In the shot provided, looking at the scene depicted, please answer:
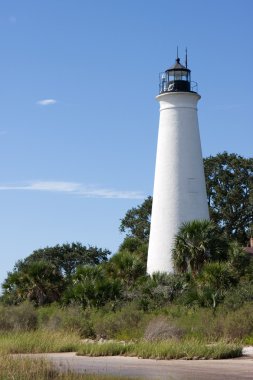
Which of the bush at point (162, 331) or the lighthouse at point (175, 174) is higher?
the lighthouse at point (175, 174)

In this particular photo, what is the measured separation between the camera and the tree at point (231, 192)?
53.6 m

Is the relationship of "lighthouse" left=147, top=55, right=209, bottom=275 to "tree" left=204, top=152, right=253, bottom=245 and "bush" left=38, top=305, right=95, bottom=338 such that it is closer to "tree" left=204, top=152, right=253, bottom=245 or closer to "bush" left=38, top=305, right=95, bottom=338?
"bush" left=38, top=305, right=95, bottom=338

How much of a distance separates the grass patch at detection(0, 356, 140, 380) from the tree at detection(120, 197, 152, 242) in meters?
39.1

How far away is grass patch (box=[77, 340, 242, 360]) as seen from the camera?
19109 mm

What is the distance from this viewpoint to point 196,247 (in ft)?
114

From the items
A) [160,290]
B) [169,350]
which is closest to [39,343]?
[169,350]

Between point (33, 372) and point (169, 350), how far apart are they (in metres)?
6.36

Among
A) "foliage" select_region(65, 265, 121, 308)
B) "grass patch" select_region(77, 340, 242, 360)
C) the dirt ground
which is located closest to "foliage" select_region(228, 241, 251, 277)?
"foliage" select_region(65, 265, 121, 308)

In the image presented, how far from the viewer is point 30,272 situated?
37656 millimetres

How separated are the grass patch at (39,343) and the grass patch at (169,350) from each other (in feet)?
3.52

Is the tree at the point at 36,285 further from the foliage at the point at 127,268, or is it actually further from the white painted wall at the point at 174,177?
the white painted wall at the point at 174,177

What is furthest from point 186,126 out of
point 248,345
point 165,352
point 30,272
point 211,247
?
point 165,352

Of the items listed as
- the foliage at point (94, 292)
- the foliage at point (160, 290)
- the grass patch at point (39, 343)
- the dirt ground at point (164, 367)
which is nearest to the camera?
the dirt ground at point (164, 367)

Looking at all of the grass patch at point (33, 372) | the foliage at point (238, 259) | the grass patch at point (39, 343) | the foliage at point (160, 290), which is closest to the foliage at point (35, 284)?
the foliage at point (160, 290)
